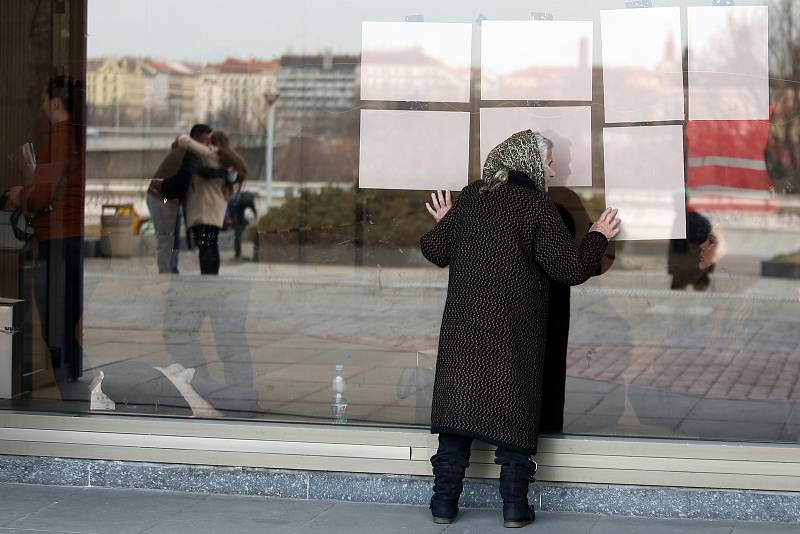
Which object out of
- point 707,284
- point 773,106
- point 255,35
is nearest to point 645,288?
point 707,284

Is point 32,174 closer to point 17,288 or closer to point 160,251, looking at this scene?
point 17,288

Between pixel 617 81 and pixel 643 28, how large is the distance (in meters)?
0.27

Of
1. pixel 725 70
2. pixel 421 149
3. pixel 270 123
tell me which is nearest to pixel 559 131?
pixel 421 149

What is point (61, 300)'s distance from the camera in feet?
22.7

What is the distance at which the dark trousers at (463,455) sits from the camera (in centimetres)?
458

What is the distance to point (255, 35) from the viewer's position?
9.53m

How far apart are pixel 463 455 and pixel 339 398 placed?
2042mm

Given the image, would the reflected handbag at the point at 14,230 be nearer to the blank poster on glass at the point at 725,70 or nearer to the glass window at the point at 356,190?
the glass window at the point at 356,190

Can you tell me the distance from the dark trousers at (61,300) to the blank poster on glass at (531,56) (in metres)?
2.93

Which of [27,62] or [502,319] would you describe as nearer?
[502,319]

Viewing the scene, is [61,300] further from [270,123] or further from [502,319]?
[270,123]

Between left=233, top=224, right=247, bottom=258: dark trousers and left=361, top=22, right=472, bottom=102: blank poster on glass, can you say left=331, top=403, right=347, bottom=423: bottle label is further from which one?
left=233, top=224, right=247, bottom=258: dark trousers


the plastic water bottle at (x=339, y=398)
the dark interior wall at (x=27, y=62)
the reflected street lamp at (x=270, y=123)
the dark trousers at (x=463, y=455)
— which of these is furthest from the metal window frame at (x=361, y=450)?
the reflected street lamp at (x=270, y=123)

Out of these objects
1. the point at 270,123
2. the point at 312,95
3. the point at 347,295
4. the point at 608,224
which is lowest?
the point at 347,295
